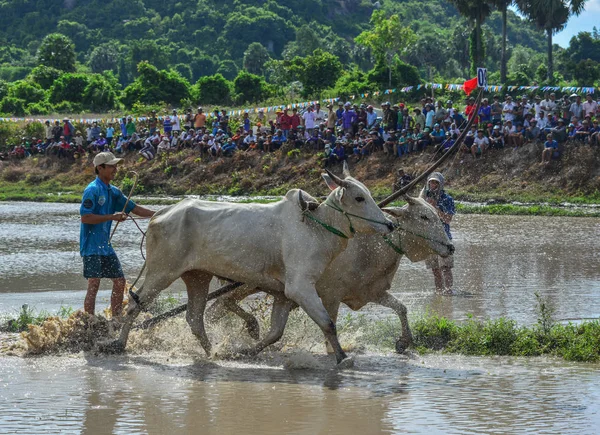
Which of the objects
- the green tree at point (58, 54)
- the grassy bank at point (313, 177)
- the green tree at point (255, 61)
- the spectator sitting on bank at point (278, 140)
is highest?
the green tree at point (255, 61)

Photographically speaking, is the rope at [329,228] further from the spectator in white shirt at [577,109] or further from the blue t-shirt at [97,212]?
the spectator in white shirt at [577,109]

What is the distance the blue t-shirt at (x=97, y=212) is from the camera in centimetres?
953

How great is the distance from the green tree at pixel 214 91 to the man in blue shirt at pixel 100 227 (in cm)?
4015

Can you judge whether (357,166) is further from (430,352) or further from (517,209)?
(430,352)

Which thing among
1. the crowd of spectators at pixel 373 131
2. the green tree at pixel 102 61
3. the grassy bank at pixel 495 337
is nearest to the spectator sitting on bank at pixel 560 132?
the crowd of spectators at pixel 373 131

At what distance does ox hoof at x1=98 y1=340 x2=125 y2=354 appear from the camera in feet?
30.5

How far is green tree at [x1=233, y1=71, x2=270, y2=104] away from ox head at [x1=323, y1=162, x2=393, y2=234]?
1586 inches

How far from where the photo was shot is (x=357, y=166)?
27891 mm

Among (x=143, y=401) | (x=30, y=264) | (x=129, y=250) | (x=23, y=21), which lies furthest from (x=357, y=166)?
(x=23, y=21)

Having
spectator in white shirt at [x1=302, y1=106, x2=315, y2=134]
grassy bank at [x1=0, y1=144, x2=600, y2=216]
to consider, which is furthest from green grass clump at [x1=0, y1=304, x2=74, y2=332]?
spectator in white shirt at [x1=302, y1=106, x2=315, y2=134]

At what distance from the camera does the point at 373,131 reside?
27781 millimetres

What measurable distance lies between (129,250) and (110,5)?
116m

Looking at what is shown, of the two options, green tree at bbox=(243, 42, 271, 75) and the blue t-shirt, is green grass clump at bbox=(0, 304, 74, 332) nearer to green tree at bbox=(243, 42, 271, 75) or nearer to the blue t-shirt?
the blue t-shirt

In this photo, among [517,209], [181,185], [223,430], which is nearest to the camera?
[223,430]
